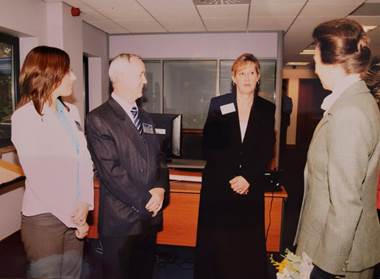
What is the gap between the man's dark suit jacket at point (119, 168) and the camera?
1.72 metres

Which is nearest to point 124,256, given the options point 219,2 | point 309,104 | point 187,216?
point 187,216

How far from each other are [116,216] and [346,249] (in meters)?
1.10

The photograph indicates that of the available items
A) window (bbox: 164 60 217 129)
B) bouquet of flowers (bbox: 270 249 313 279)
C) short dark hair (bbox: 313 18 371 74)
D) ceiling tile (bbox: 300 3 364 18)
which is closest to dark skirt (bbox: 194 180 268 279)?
bouquet of flowers (bbox: 270 249 313 279)

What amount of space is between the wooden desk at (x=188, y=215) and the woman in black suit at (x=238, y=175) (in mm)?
383

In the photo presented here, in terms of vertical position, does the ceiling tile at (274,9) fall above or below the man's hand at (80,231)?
above

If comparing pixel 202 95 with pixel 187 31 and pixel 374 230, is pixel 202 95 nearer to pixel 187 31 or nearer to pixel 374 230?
pixel 187 31

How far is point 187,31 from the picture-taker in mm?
6328

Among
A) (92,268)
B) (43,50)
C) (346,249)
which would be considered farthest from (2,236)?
(346,249)

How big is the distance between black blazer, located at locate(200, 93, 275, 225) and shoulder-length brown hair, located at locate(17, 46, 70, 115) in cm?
111

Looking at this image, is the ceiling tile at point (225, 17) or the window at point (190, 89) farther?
the window at point (190, 89)


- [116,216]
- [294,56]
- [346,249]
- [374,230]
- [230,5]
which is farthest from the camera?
[294,56]

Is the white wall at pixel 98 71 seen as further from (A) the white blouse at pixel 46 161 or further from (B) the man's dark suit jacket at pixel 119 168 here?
(A) the white blouse at pixel 46 161

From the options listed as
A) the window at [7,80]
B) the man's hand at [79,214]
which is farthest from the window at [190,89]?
the man's hand at [79,214]

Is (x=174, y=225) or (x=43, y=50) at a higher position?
(x=43, y=50)
